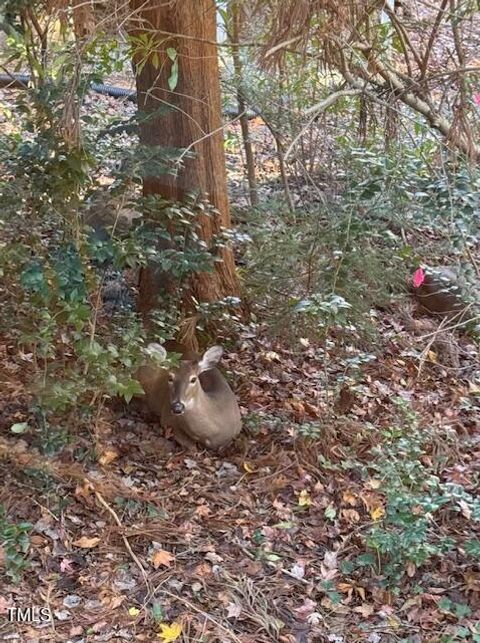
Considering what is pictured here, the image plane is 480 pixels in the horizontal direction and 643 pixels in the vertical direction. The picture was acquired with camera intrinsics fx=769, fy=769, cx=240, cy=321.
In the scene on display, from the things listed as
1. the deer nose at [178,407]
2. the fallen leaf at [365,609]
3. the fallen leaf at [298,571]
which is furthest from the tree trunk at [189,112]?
the fallen leaf at [365,609]

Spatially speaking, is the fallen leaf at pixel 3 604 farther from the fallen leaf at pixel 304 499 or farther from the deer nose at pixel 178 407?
the fallen leaf at pixel 304 499

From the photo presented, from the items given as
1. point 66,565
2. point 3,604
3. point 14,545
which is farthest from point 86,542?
point 3,604

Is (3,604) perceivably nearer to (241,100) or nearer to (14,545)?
(14,545)

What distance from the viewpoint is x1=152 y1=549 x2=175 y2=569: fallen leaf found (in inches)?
114

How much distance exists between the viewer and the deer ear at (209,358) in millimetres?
3451

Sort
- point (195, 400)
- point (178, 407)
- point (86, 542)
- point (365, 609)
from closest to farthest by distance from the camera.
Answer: point (365, 609) < point (86, 542) < point (178, 407) < point (195, 400)

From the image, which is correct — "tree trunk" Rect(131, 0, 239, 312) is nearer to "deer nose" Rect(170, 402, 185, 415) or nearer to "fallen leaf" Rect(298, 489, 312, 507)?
"deer nose" Rect(170, 402, 185, 415)

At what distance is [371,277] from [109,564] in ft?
Result: 6.22

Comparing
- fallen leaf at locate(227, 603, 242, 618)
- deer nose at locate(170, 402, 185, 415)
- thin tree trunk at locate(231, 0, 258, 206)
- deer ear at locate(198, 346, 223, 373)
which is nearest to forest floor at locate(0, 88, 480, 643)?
fallen leaf at locate(227, 603, 242, 618)

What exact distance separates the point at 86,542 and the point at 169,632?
0.52 metres

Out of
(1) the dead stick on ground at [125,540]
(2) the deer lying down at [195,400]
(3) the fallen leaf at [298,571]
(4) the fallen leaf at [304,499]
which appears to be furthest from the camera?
(2) the deer lying down at [195,400]

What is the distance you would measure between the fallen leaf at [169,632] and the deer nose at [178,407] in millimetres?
932

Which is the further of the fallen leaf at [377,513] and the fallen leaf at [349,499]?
the fallen leaf at [349,499]

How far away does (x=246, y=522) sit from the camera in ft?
10.5
